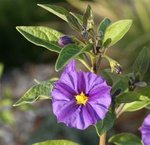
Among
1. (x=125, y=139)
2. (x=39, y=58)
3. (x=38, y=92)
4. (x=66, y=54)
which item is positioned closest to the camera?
(x=66, y=54)

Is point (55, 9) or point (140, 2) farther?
point (140, 2)

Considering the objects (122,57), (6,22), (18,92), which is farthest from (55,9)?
(6,22)

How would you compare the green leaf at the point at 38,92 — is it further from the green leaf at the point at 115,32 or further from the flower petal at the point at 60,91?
the green leaf at the point at 115,32

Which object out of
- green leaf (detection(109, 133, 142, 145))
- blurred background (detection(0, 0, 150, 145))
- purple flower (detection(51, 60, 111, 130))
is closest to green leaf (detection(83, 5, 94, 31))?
purple flower (detection(51, 60, 111, 130))

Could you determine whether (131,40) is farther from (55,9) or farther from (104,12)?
(55,9)

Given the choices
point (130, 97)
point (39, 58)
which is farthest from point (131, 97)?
point (39, 58)

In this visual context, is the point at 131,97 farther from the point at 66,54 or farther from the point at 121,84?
the point at 66,54

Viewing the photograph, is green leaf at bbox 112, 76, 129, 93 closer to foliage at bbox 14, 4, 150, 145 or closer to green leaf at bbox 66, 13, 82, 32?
foliage at bbox 14, 4, 150, 145

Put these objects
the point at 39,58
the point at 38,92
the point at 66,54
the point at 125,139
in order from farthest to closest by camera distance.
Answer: the point at 39,58, the point at 125,139, the point at 38,92, the point at 66,54
